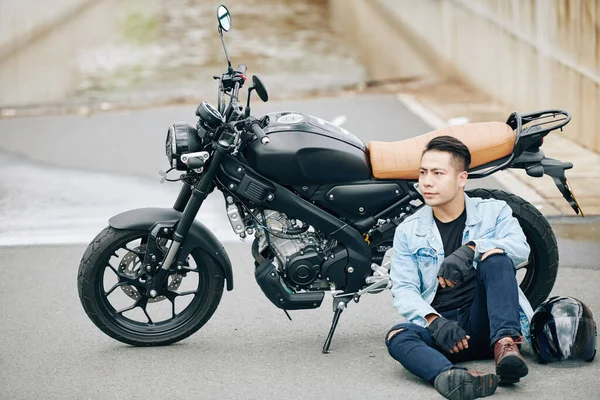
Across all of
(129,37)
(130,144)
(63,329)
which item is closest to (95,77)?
(129,37)

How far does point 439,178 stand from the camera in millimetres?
5828

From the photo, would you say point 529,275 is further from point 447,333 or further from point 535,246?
point 447,333

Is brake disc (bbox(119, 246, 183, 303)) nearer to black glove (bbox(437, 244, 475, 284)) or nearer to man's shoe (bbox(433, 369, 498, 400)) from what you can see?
black glove (bbox(437, 244, 475, 284))

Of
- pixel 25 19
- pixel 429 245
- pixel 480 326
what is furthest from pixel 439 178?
pixel 25 19

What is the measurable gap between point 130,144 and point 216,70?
723 centimetres

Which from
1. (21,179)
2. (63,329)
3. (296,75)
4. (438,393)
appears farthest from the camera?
(296,75)

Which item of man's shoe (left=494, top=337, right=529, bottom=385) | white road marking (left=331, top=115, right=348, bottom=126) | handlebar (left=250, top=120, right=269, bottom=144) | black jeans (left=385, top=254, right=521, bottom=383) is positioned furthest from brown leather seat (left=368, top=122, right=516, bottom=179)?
white road marking (left=331, top=115, right=348, bottom=126)

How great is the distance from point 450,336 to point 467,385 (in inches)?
12.5

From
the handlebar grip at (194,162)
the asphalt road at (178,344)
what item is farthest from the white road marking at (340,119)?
the handlebar grip at (194,162)

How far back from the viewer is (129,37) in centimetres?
2422

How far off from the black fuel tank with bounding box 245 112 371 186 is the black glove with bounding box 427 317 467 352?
1049 mm

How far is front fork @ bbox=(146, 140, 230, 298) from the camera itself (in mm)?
6156

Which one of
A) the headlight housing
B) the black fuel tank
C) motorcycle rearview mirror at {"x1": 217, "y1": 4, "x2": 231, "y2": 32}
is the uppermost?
motorcycle rearview mirror at {"x1": 217, "y1": 4, "x2": 231, "y2": 32}

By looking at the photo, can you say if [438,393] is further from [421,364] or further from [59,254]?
[59,254]
